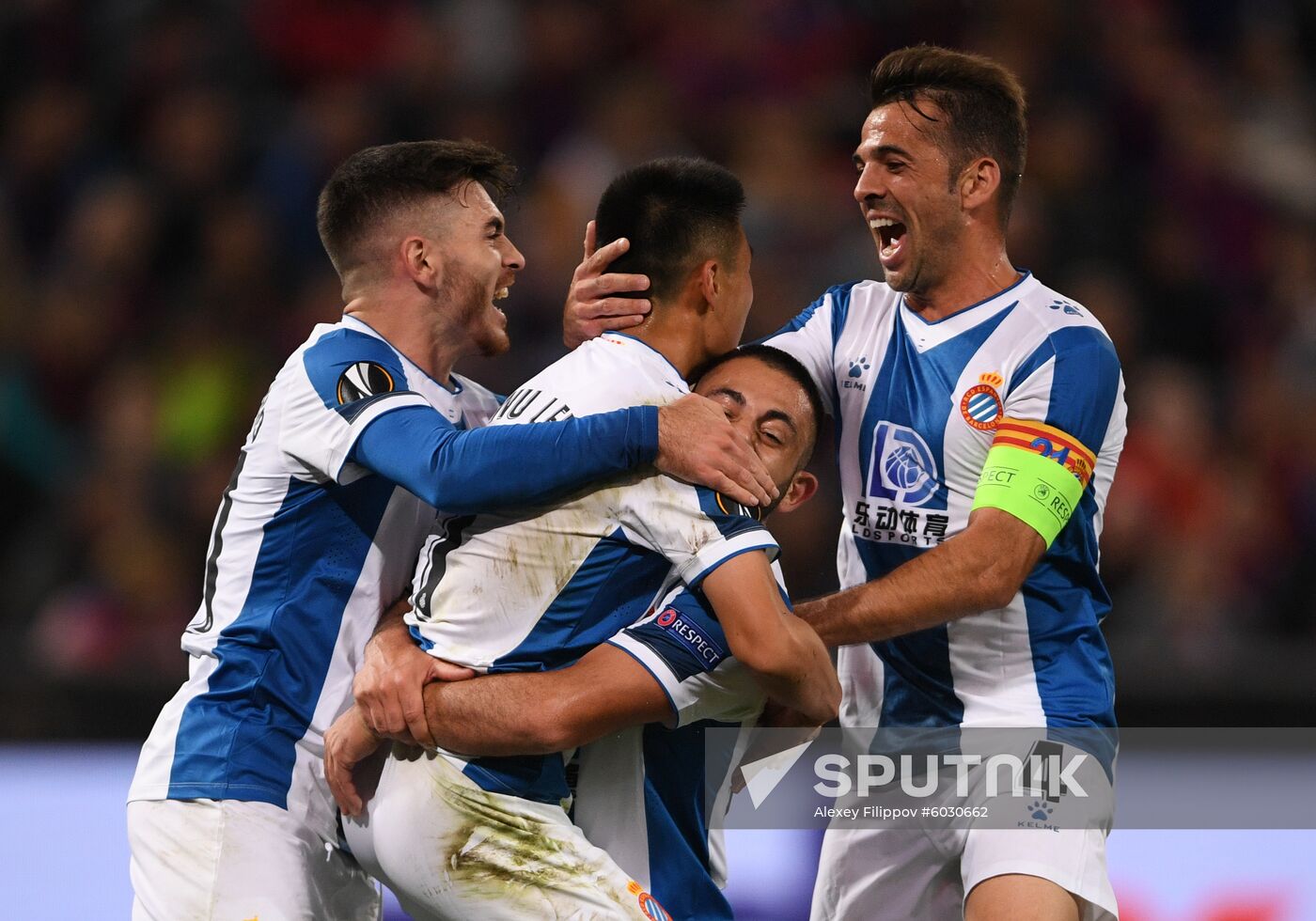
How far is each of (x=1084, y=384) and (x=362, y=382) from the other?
169 centimetres

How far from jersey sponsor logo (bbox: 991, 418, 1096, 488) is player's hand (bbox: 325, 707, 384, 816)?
1.59 meters

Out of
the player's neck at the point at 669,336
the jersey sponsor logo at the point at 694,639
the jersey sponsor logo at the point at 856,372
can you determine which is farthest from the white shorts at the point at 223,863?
the jersey sponsor logo at the point at 856,372

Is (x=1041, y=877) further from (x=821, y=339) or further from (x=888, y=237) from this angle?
(x=888, y=237)

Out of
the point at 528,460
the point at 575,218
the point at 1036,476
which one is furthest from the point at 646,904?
the point at 575,218

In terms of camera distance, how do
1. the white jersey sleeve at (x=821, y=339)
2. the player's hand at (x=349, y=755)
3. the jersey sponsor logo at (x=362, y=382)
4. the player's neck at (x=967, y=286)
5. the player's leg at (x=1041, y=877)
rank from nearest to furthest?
the player's hand at (x=349, y=755) < the jersey sponsor logo at (x=362, y=382) < the player's leg at (x=1041, y=877) < the player's neck at (x=967, y=286) < the white jersey sleeve at (x=821, y=339)

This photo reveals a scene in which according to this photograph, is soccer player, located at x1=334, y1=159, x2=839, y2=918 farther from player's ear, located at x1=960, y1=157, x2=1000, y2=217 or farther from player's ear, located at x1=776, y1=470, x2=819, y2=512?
player's ear, located at x1=960, y1=157, x2=1000, y2=217

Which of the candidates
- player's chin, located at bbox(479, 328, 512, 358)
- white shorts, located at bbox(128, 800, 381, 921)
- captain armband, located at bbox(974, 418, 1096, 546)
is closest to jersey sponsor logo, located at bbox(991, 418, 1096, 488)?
captain armband, located at bbox(974, 418, 1096, 546)

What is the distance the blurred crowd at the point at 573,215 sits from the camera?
23.9 feet

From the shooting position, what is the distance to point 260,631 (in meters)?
3.55

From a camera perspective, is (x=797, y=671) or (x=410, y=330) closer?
(x=797, y=671)

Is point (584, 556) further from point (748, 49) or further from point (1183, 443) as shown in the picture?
point (748, 49)

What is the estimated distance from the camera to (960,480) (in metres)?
3.93

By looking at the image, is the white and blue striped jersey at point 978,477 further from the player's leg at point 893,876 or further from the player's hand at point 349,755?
the player's hand at point 349,755

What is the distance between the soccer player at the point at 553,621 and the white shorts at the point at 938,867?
70 centimetres
